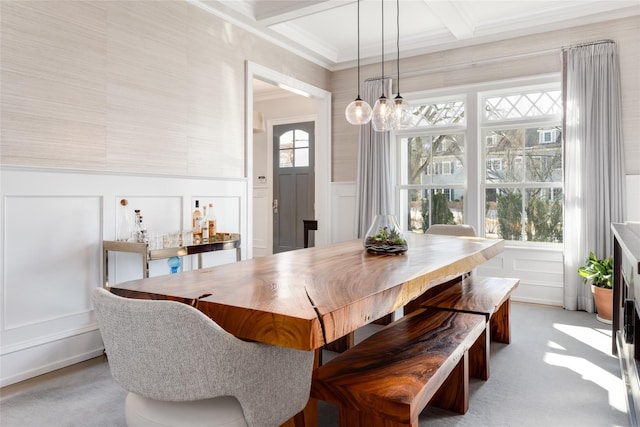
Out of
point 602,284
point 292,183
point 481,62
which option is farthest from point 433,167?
point 292,183

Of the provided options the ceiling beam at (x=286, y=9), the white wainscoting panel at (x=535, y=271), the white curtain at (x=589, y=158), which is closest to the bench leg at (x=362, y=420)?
the ceiling beam at (x=286, y=9)

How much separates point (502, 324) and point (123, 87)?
3194 millimetres

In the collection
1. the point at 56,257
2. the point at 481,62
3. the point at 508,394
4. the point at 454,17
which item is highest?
the point at 454,17

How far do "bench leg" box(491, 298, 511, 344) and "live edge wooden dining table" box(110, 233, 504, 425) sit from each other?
0.87 m

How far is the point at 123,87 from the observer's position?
10.3 feet

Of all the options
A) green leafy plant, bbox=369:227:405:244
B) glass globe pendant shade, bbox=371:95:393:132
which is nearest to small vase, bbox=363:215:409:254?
green leafy plant, bbox=369:227:405:244

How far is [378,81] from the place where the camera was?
516 centimetres

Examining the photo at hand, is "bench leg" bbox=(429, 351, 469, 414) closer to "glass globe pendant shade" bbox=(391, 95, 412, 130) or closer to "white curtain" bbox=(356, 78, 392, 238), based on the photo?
"glass globe pendant shade" bbox=(391, 95, 412, 130)

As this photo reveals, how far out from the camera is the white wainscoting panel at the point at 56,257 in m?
2.53

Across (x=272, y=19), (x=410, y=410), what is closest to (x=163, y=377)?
(x=410, y=410)

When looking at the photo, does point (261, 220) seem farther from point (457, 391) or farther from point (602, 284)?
point (457, 391)

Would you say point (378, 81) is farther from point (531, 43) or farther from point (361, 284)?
point (361, 284)

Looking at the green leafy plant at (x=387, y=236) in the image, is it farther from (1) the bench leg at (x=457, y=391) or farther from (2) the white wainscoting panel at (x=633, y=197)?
(2) the white wainscoting panel at (x=633, y=197)

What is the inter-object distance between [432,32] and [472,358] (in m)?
3.52
